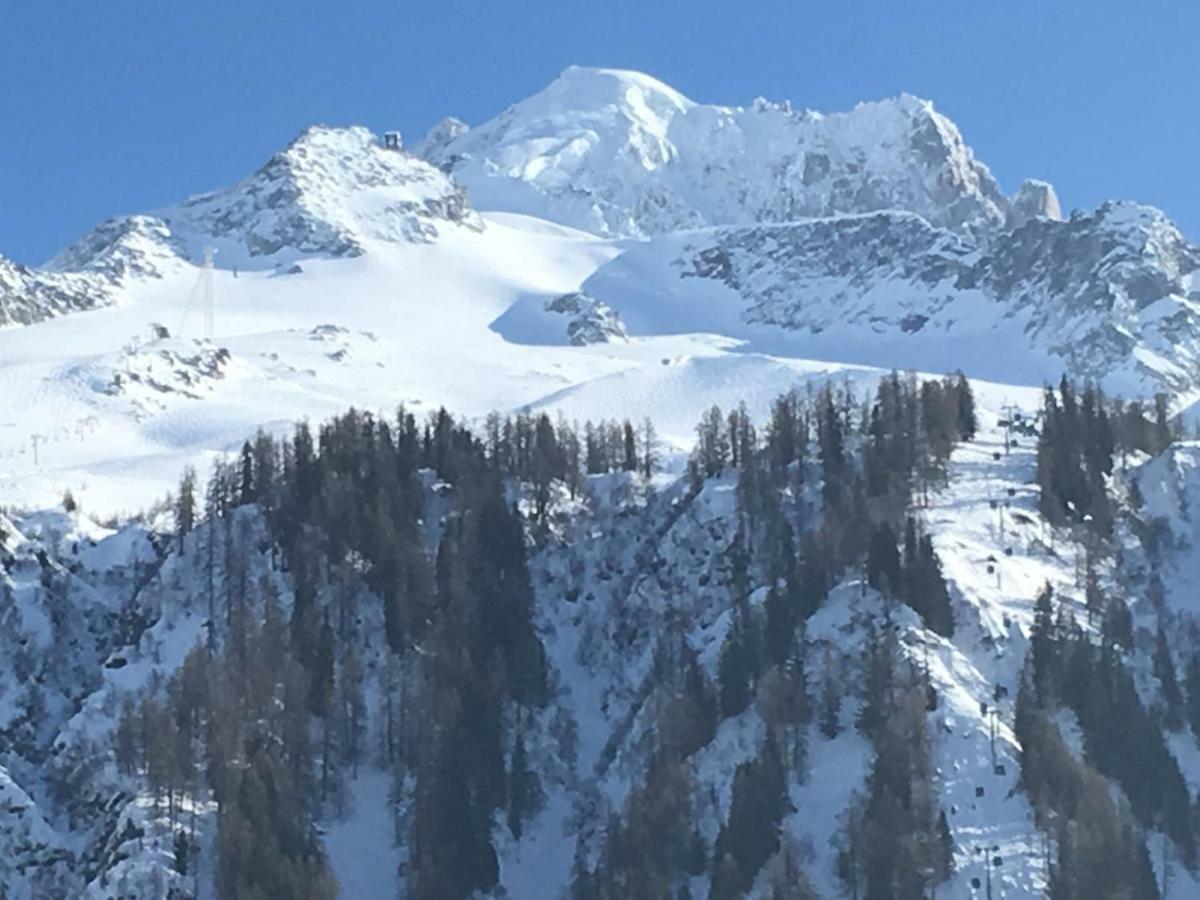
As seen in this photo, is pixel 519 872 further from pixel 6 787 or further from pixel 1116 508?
pixel 1116 508

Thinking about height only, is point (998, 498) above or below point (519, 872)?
above

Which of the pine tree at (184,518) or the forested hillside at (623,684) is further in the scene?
the pine tree at (184,518)

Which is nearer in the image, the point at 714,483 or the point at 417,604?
the point at 417,604

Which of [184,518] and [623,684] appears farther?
[184,518]

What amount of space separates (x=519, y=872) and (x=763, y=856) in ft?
70.1

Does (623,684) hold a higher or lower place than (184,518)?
lower

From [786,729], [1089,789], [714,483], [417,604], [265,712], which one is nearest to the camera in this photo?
[1089,789]

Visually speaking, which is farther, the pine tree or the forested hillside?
the pine tree

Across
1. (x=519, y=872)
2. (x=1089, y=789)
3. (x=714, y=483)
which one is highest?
(x=714, y=483)

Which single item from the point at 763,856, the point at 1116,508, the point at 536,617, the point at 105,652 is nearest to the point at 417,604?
the point at 536,617

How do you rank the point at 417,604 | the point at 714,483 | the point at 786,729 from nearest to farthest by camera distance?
the point at 786,729 → the point at 417,604 → the point at 714,483

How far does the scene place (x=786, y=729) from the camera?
512ft

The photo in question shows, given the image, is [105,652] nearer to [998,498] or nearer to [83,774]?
[83,774]

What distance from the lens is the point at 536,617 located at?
18575 cm
